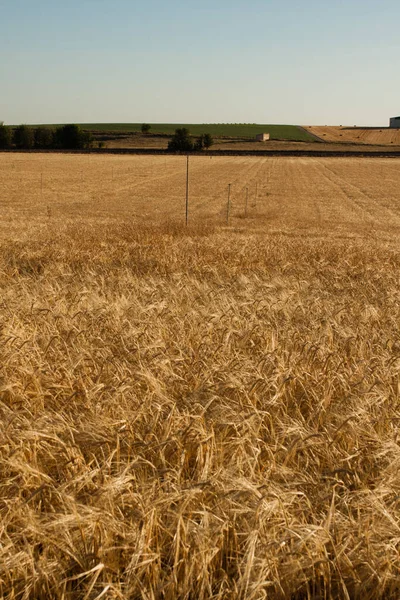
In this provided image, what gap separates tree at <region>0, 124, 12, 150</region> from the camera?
108938 millimetres

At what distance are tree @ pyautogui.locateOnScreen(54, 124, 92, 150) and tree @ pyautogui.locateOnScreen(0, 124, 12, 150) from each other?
344 inches

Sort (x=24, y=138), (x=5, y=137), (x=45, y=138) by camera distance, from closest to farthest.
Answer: (x=5, y=137) → (x=24, y=138) → (x=45, y=138)

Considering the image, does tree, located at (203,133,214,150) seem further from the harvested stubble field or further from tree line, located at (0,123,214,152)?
the harvested stubble field

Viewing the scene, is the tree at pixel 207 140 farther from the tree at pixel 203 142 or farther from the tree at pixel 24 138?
the tree at pixel 24 138

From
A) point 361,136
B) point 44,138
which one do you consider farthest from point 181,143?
point 361,136

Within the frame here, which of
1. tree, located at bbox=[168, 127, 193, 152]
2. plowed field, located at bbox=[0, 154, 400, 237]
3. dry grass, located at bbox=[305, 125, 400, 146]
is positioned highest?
dry grass, located at bbox=[305, 125, 400, 146]

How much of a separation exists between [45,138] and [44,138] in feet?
0.64

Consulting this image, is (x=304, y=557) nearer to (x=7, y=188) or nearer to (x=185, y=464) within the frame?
(x=185, y=464)

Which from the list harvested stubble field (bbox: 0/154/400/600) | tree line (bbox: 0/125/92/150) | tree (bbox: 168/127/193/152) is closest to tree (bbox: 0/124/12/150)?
tree line (bbox: 0/125/92/150)

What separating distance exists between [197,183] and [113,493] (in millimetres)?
38058

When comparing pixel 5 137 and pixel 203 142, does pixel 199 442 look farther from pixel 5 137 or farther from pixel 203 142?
pixel 5 137

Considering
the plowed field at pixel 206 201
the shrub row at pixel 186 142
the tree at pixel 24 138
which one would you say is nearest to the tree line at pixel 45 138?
the tree at pixel 24 138

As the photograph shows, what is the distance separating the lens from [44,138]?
112 m

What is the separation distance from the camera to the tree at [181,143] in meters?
96.7
